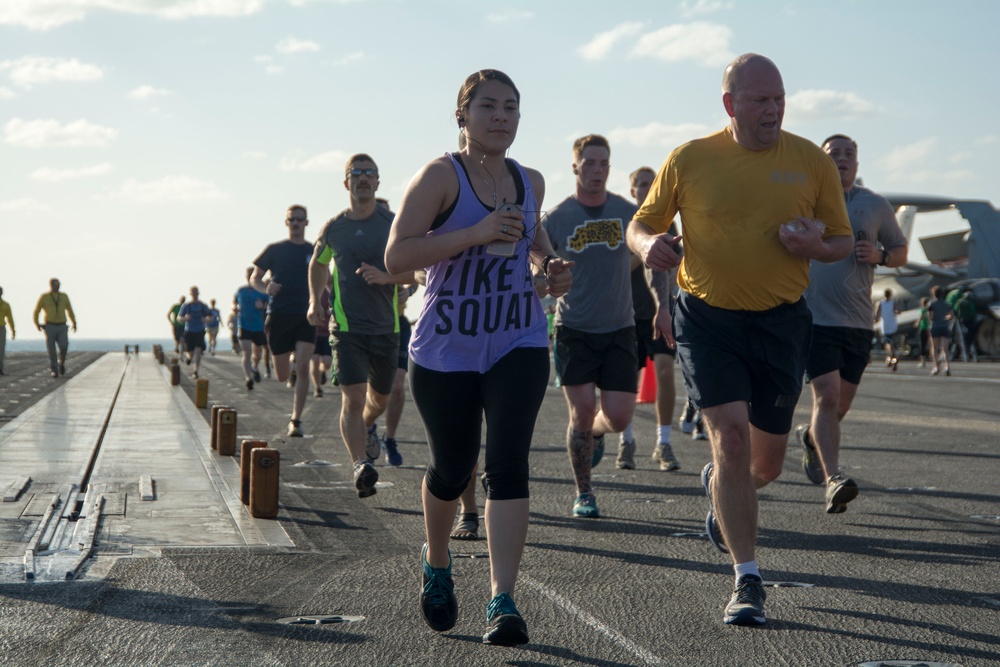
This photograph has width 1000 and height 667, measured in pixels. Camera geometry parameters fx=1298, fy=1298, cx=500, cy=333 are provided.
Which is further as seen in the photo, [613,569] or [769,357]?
[613,569]

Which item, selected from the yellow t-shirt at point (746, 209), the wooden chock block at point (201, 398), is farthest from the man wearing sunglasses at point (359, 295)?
the wooden chock block at point (201, 398)

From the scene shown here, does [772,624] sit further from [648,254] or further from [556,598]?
[648,254]

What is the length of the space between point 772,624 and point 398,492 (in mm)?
4040

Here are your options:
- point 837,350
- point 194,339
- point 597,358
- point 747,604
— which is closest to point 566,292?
point 747,604

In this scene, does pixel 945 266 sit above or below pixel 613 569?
above

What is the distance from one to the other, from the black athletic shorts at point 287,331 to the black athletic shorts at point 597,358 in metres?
5.23

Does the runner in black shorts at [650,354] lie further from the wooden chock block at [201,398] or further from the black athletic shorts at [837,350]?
the wooden chock block at [201,398]

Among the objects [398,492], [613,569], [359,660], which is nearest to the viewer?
[359,660]

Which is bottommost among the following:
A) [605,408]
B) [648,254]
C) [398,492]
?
[398,492]

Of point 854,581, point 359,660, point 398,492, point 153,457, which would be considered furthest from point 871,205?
point 153,457

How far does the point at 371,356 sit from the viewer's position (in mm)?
8477

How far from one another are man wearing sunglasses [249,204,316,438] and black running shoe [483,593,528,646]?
834cm

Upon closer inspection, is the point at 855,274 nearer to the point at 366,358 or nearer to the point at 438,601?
the point at 366,358

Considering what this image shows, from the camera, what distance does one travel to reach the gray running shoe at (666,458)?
31.2 ft
